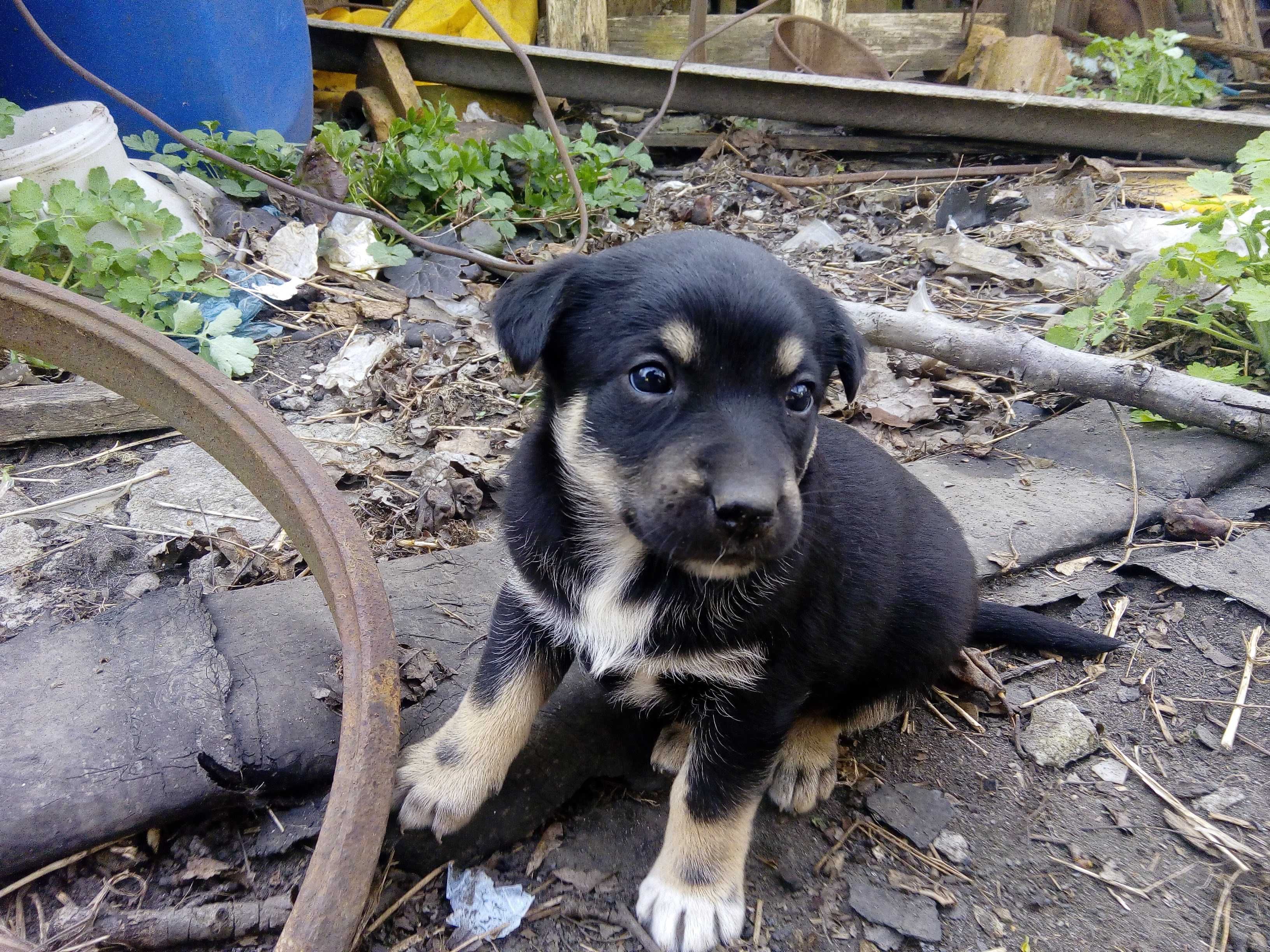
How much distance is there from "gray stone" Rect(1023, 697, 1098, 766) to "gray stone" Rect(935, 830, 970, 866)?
42cm

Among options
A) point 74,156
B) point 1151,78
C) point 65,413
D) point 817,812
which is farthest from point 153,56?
point 1151,78

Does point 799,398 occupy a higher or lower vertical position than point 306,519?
higher

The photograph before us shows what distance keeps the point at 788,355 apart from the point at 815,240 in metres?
4.21

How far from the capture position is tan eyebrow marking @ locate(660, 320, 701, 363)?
196cm

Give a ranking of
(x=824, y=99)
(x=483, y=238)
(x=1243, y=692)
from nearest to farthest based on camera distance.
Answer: (x=1243, y=692)
(x=483, y=238)
(x=824, y=99)

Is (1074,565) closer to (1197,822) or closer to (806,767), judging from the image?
(1197,822)

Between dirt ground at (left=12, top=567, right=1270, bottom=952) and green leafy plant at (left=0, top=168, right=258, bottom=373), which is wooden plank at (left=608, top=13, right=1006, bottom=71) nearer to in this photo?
green leafy plant at (left=0, top=168, right=258, bottom=373)

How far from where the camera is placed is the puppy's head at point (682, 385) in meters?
1.82

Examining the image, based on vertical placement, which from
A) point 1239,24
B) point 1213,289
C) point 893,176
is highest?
point 1239,24

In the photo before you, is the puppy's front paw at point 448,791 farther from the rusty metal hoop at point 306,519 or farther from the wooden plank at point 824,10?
the wooden plank at point 824,10

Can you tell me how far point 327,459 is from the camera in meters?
3.71

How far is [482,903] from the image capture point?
2219mm

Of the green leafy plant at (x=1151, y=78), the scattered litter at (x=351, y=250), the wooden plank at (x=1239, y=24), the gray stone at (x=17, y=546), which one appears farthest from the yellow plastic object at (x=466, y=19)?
the wooden plank at (x=1239, y=24)

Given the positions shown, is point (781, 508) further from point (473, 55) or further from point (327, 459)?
point (473, 55)
